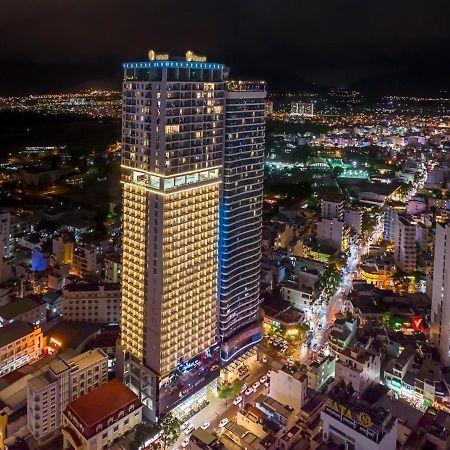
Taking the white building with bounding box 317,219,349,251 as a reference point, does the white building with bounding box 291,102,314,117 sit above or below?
above

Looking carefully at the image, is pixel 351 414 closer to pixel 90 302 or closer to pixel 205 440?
pixel 205 440

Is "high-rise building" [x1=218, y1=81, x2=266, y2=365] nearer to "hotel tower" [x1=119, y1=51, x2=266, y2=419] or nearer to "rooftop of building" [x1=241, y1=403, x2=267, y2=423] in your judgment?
"hotel tower" [x1=119, y1=51, x2=266, y2=419]

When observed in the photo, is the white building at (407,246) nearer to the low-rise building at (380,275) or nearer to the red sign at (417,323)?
the low-rise building at (380,275)

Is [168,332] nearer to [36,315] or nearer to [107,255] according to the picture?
[36,315]

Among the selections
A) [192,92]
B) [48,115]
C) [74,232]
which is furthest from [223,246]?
[48,115]

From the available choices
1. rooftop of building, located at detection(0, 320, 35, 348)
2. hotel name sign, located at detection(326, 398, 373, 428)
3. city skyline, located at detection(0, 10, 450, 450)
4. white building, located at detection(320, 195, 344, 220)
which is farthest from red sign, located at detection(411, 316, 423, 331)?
rooftop of building, located at detection(0, 320, 35, 348)

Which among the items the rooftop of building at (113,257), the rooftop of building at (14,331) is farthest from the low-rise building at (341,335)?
the rooftop of building at (14,331)
